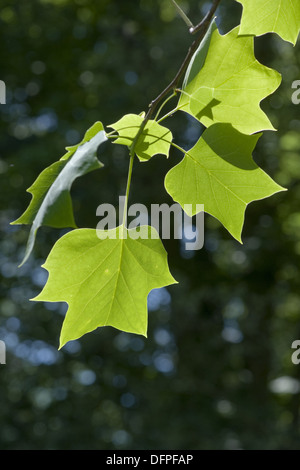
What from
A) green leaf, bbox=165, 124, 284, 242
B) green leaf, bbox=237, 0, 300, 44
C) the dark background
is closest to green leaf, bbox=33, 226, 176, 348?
green leaf, bbox=165, 124, 284, 242

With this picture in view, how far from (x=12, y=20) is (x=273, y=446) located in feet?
15.9

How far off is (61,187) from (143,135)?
130mm

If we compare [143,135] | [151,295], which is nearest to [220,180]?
[143,135]

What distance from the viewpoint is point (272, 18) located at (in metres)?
0.58

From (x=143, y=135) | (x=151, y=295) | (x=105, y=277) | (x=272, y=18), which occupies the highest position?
(x=151, y=295)

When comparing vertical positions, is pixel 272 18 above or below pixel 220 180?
above

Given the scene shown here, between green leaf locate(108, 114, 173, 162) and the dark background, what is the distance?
4.88 meters

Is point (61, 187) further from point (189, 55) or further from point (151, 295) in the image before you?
point (151, 295)

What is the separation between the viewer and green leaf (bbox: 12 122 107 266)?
1.46 ft

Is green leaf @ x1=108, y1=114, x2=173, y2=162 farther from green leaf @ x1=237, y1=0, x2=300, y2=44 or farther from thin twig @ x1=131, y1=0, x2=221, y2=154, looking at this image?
green leaf @ x1=237, y1=0, x2=300, y2=44

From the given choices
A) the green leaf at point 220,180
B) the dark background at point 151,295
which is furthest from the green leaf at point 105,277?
the dark background at point 151,295

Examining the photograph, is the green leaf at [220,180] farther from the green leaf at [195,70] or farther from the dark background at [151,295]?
the dark background at [151,295]

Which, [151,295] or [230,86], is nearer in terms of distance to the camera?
Answer: [230,86]

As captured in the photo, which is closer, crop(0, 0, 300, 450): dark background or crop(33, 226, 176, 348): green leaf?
crop(33, 226, 176, 348): green leaf
